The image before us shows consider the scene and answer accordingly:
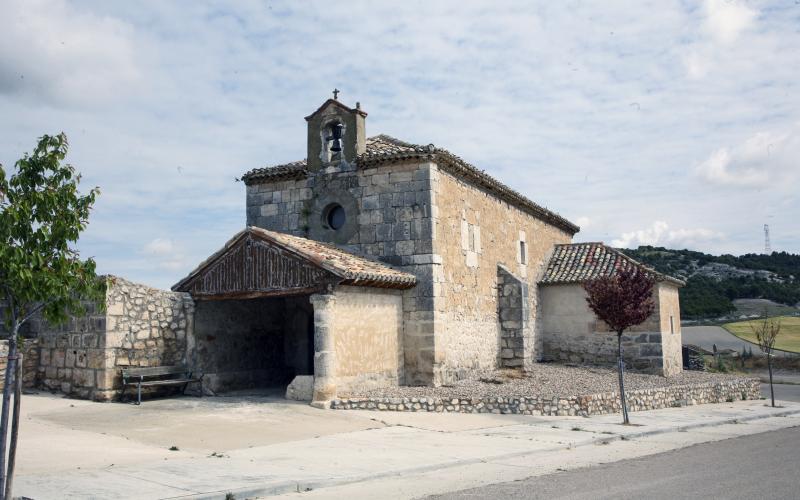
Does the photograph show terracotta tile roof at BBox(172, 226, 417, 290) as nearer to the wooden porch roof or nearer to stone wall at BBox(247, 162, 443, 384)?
the wooden porch roof

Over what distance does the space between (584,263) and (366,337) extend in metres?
11.2

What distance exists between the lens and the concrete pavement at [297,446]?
7746 millimetres

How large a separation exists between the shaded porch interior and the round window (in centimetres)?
211

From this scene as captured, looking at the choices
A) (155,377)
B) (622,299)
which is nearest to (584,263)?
(622,299)

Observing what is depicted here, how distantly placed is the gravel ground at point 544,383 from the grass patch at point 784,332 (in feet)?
74.7

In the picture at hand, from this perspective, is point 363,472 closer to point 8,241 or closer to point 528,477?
point 528,477

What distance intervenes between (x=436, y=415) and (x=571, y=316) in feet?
32.7

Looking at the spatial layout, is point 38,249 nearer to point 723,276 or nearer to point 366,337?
point 366,337

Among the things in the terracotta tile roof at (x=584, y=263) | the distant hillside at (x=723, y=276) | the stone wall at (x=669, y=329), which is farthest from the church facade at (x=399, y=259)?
the distant hillside at (x=723, y=276)

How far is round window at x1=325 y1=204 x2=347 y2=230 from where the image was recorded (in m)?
17.9

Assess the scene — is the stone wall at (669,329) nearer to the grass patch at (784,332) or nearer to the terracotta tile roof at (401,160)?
the terracotta tile roof at (401,160)

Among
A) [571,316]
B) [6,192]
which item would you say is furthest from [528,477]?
[571,316]

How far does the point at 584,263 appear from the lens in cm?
2386

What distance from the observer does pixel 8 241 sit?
20.6 feet
